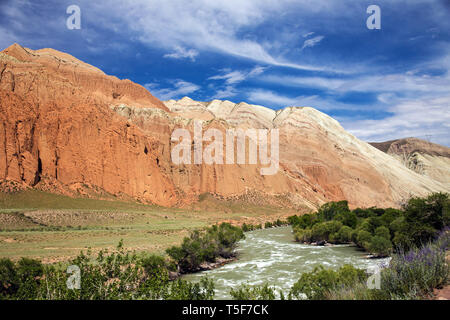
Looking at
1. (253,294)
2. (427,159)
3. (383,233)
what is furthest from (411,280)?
(427,159)

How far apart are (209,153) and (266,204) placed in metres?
23.8

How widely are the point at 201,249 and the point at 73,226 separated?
1101 inches

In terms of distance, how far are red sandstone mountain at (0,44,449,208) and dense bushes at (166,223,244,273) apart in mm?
43025

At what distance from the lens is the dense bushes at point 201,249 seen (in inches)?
1043

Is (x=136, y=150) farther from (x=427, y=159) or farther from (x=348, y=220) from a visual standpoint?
(x=427, y=159)

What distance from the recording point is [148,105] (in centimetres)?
11006

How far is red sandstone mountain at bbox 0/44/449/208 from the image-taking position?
65.2 metres

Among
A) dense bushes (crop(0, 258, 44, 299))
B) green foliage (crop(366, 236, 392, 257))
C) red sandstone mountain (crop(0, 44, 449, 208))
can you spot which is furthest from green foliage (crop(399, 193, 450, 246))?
red sandstone mountain (crop(0, 44, 449, 208))

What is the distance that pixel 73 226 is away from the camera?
47.5m

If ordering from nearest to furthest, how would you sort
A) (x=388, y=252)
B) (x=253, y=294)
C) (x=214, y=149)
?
1. (x=253, y=294)
2. (x=388, y=252)
3. (x=214, y=149)

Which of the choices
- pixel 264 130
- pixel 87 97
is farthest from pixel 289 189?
pixel 87 97

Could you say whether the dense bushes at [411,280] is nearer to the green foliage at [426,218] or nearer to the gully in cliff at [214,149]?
the green foliage at [426,218]

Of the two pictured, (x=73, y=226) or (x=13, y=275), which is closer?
(x=13, y=275)
